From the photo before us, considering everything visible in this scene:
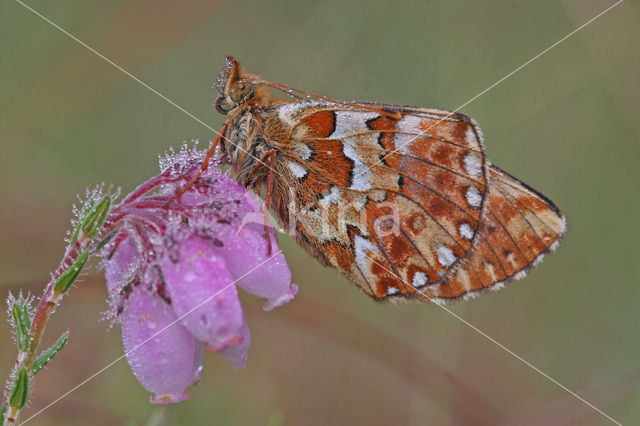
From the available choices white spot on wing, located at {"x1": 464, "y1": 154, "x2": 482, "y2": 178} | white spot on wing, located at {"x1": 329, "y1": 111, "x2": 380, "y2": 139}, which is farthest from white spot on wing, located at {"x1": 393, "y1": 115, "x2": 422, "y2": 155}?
white spot on wing, located at {"x1": 464, "y1": 154, "x2": 482, "y2": 178}

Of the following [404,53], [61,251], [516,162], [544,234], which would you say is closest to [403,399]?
[544,234]

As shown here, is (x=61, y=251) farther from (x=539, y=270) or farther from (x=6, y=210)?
(x=539, y=270)

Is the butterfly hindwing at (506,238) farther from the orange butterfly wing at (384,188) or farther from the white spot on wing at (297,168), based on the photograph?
the white spot on wing at (297,168)

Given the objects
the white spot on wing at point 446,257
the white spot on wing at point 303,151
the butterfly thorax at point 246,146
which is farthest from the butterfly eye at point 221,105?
the white spot on wing at point 446,257

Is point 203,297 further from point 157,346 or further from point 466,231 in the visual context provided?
point 466,231

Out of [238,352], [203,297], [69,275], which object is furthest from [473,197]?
[69,275]

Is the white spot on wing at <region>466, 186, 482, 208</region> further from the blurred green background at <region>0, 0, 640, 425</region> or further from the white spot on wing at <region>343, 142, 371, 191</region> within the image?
the blurred green background at <region>0, 0, 640, 425</region>
